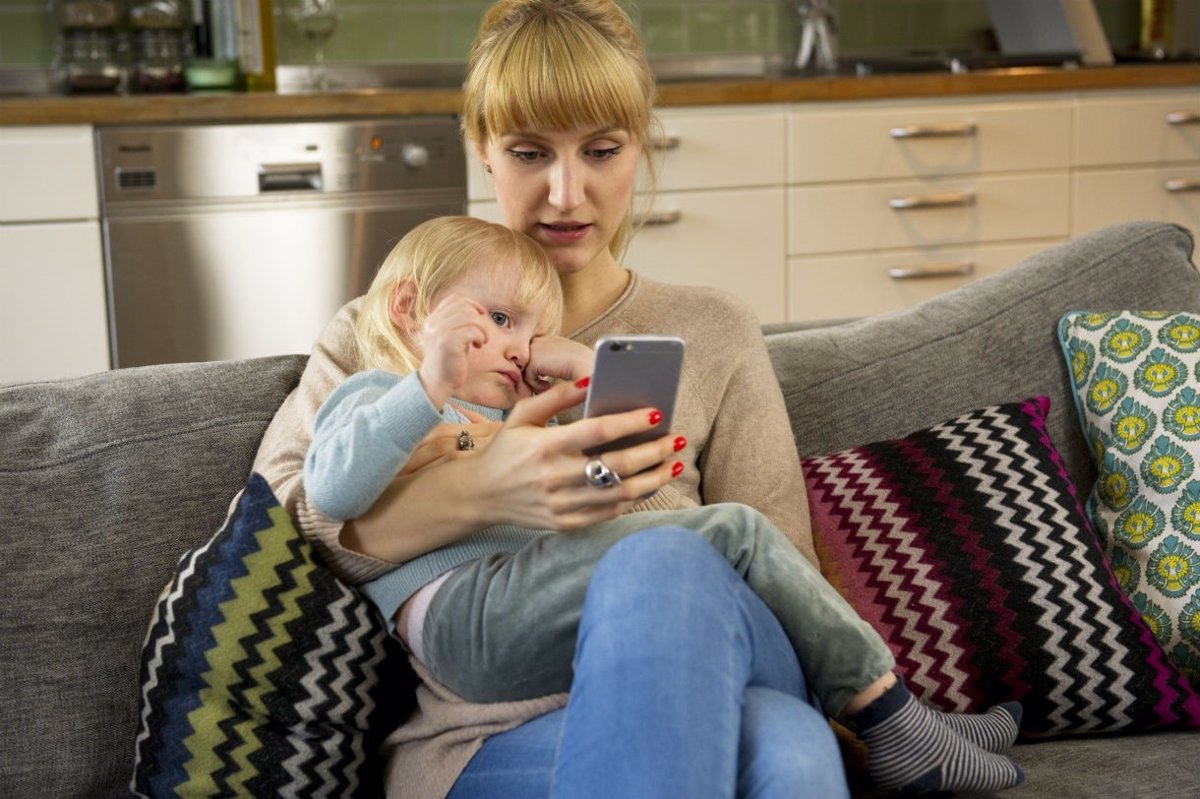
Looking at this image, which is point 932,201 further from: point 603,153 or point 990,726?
point 990,726

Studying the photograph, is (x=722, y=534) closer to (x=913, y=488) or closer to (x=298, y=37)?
(x=913, y=488)

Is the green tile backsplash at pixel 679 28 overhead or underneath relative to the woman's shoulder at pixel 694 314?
overhead

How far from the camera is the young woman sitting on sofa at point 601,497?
1.19 m

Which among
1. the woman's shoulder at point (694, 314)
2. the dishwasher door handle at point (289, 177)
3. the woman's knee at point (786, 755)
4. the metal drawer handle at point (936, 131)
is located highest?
the metal drawer handle at point (936, 131)

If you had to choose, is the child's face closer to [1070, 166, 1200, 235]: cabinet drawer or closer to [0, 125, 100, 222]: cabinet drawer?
[0, 125, 100, 222]: cabinet drawer

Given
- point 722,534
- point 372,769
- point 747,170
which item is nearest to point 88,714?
point 372,769

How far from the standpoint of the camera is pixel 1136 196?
390 cm

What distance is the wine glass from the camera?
395cm

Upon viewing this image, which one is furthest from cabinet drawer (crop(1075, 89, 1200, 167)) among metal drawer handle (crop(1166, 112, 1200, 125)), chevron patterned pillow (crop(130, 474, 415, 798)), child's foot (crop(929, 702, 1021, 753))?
chevron patterned pillow (crop(130, 474, 415, 798))

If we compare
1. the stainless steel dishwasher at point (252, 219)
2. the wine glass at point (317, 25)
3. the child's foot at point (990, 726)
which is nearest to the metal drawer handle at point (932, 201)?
the stainless steel dishwasher at point (252, 219)

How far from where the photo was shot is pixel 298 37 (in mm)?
3973

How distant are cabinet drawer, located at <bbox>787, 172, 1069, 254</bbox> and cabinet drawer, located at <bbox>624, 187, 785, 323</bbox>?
61 mm

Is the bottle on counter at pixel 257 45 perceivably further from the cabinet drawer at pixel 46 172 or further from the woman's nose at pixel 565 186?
the woman's nose at pixel 565 186

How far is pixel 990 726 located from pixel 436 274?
2.36ft
